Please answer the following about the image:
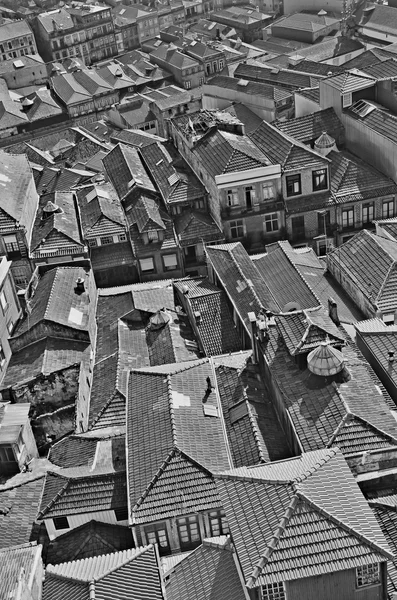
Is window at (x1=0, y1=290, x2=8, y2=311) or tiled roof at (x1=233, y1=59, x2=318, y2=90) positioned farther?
tiled roof at (x1=233, y1=59, x2=318, y2=90)

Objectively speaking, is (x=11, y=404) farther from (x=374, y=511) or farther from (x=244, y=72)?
(x=244, y=72)

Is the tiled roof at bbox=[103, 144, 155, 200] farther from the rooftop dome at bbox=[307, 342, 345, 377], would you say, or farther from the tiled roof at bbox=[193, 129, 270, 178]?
the rooftop dome at bbox=[307, 342, 345, 377]

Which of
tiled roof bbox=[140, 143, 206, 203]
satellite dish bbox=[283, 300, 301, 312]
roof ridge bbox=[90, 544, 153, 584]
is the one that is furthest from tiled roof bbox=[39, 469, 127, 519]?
tiled roof bbox=[140, 143, 206, 203]

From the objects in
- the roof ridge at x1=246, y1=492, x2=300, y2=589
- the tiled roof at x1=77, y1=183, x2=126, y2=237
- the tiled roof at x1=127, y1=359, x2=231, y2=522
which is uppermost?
the roof ridge at x1=246, y1=492, x2=300, y2=589

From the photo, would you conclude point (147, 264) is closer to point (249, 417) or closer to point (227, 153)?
point (227, 153)

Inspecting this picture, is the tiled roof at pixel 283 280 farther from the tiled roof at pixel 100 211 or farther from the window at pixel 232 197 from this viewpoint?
the tiled roof at pixel 100 211
